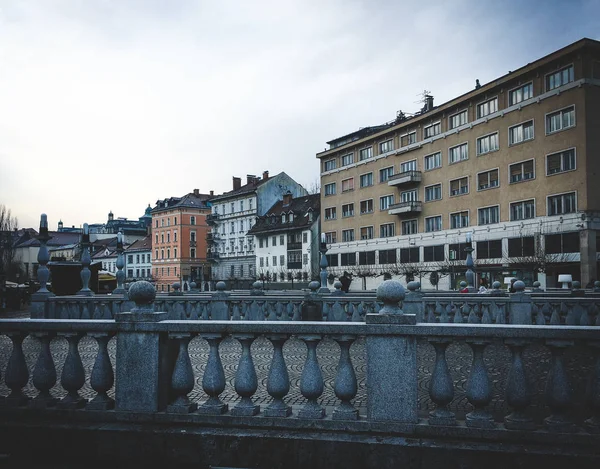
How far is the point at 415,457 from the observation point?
13.4ft

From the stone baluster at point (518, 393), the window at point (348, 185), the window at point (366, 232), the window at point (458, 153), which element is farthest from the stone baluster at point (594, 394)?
the window at point (348, 185)

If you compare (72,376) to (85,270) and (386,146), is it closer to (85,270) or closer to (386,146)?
(85,270)

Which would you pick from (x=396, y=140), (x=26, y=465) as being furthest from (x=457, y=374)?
(x=396, y=140)

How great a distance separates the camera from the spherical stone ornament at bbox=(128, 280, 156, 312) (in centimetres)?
468

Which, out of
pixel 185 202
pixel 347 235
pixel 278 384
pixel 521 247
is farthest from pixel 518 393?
pixel 185 202

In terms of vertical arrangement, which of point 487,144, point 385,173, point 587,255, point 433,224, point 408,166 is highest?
point 487,144

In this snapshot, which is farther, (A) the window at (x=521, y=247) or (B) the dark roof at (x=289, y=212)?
(B) the dark roof at (x=289, y=212)

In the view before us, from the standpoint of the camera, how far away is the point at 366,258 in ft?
201

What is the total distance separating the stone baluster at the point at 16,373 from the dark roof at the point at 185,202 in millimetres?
92527

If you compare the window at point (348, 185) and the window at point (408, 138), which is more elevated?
the window at point (408, 138)

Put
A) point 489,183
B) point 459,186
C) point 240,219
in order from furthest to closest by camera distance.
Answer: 1. point 240,219
2. point 459,186
3. point 489,183

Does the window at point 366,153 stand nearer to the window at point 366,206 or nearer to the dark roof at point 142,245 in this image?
the window at point 366,206

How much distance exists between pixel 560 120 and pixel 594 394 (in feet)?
137

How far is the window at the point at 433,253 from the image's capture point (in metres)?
51.6
